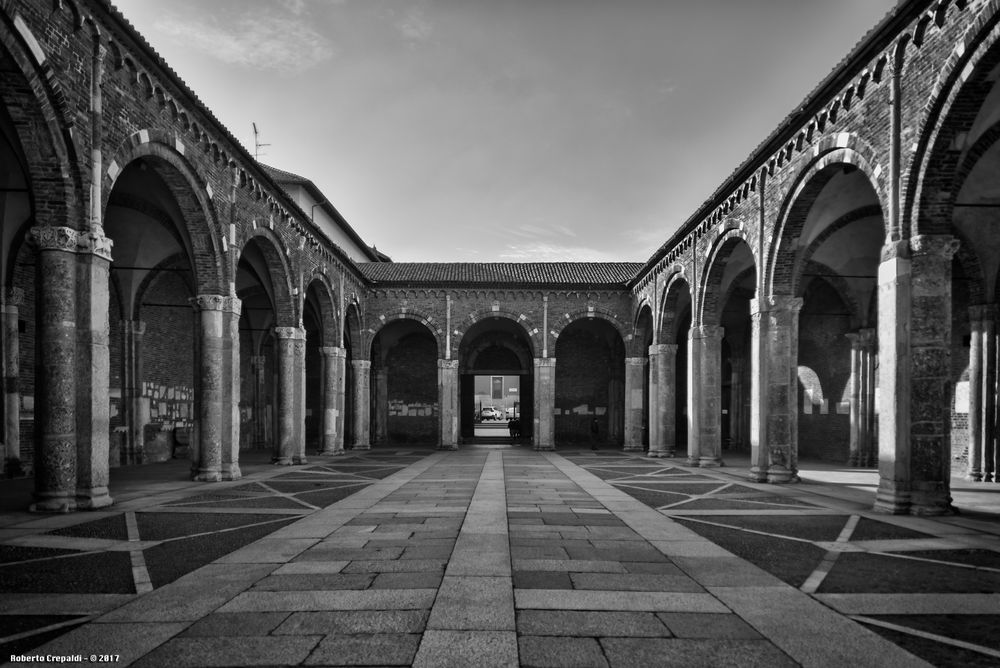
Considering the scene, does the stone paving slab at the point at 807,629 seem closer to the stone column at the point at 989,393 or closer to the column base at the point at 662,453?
the stone column at the point at 989,393

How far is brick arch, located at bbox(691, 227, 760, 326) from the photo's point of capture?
1518 cm

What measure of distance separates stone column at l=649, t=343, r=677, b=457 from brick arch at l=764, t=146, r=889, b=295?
7.67 metres

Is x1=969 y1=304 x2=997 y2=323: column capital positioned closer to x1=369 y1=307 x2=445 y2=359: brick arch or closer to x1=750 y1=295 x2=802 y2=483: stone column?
x1=750 y1=295 x2=802 y2=483: stone column

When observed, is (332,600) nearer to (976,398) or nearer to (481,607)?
(481,607)

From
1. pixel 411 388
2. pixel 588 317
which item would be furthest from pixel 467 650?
pixel 411 388

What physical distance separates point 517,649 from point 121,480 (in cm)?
1239

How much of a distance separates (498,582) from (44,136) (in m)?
8.07

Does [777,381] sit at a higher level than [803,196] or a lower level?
lower

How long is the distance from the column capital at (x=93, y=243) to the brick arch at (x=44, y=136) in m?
0.21

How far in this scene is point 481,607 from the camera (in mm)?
4516

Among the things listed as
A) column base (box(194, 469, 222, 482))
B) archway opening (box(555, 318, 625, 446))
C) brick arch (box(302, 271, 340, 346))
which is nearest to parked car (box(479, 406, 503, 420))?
archway opening (box(555, 318, 625, 446))

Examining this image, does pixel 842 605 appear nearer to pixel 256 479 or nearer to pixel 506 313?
pixel 256 479

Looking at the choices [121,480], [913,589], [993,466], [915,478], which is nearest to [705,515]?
[915,478]

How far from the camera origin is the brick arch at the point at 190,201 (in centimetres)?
1005
